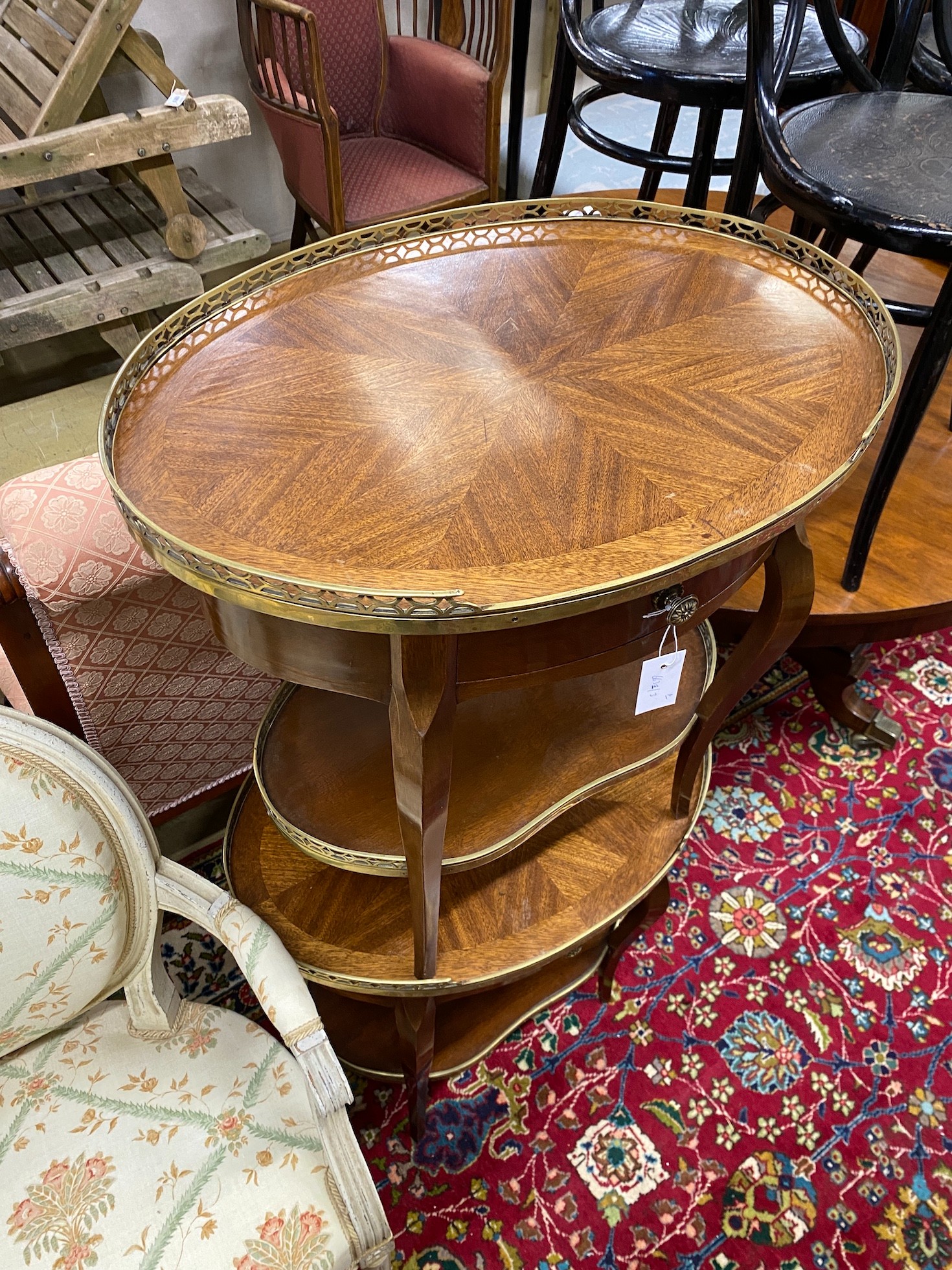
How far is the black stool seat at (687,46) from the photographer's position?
1311mm

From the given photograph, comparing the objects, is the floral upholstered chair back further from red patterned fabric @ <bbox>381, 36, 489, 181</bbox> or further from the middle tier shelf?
red patterned fabric @ <bbox>381, 36, 489, 181</bbox>

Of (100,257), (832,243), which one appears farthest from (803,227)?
(100,257)

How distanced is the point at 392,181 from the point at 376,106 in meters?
0.38

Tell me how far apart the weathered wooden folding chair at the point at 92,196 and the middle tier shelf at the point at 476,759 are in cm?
117

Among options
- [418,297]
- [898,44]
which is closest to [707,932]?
[418,297]

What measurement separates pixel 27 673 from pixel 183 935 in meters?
0.52

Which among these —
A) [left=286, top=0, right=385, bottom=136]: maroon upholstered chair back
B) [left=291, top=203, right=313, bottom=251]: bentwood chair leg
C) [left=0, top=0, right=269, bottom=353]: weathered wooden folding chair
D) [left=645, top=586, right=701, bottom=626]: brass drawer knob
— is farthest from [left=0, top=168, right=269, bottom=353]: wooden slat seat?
[left=645, top=586, right=701, bottom=626]: brass drawer knob

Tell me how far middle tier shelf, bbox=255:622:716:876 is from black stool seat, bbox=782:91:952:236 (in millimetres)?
561

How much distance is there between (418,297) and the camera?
909 millimetres

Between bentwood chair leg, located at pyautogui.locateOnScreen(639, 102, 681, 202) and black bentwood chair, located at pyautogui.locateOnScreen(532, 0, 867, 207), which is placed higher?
black bentwood chair, located at pyautogui.locateOnScreen(532, 0, 867, 207)

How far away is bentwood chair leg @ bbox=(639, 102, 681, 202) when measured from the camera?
1878 mm

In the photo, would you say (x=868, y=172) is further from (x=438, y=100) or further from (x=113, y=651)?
(x=438, y=100)

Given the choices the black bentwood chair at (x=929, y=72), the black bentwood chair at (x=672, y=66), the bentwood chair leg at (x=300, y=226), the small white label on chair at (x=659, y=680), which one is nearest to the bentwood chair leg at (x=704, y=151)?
the black bentwood chair at (x=672, y=66)

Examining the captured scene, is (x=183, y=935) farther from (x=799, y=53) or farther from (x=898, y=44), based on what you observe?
(x=898, y=44)
